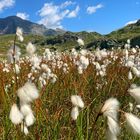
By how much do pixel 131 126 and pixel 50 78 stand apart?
4534mm

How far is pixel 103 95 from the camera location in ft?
18.0

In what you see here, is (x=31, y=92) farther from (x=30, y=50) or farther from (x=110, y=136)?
(x=30, y=50)

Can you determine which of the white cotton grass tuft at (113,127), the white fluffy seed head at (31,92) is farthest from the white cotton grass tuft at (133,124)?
the white fluffy seed head at (31,92)

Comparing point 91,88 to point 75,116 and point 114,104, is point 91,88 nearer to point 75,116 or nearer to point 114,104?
point 75,116

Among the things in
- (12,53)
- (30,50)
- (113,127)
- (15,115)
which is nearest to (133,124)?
(113,127)

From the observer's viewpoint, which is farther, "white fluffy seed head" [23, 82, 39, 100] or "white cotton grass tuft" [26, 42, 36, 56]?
"white cotton grass tuft" [26, 42, 36, 56]

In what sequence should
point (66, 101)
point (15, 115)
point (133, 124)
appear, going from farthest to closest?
point (66, 101) → point (15, 115) → point (133, 124)

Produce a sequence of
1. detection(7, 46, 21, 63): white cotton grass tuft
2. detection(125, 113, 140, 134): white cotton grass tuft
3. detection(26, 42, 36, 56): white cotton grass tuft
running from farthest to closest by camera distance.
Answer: detection(7, 46, 21, 63): white cotton grass tuft → detection(26, 42, 36, 56): white cotton grass tuft → detection(125, 113, 140, 134): white cotton grass tuft

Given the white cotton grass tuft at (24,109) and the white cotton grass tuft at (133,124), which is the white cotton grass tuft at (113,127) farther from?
the white cotton grass tuft at (24,109)

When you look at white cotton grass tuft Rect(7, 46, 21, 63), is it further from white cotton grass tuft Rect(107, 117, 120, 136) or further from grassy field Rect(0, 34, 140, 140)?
white cotton grass tuft Rect(107, 117, 120, 136)

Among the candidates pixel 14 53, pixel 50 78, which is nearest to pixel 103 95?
pixel 50 78

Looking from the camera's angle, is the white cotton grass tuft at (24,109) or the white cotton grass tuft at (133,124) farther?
the white cotton grass tuft at (24,109)

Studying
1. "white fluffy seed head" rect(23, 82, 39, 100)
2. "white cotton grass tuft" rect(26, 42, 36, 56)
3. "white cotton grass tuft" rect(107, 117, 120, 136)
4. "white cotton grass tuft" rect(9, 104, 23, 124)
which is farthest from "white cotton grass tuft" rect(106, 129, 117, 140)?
"white cotton grass tuft" rect(26, 42, 36, 56)

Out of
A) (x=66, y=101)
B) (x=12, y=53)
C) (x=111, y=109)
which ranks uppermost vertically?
(x=12, y=53)
